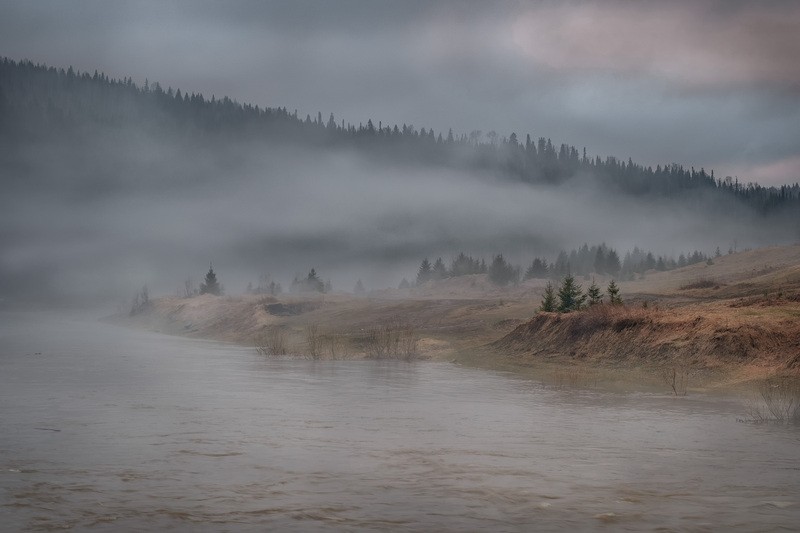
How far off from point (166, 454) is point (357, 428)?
27.0ft

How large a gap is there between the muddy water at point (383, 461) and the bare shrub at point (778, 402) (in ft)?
3.69

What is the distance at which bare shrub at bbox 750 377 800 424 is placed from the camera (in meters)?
31.7

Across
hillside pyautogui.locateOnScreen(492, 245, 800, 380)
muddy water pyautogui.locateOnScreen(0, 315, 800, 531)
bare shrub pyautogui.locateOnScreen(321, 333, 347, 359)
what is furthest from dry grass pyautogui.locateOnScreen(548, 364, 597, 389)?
bare shrub pyautogui.locateOnScreen(321, 333, 347, 359)

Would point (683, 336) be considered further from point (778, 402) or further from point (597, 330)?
point (778, 402)

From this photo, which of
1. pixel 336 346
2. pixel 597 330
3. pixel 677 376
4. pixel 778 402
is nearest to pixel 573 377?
pixel 677 376

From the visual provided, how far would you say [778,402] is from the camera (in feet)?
112

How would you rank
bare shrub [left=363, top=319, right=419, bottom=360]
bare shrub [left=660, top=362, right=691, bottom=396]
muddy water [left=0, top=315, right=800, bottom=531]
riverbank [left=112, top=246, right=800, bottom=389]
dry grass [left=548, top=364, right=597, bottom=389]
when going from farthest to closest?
bare shrub [left=363, top=319, right=419, bottom=360] < dry grass [left=548, top=364, right=597, bottom=389] < riverbank [left=112, top=246, right=800, bottom=389] < bare shrub [left=660, top=362, right=691, bottom=396] < muddy water [left=0, top=315, right=800, bottom=531]

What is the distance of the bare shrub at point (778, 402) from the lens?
31.7 m

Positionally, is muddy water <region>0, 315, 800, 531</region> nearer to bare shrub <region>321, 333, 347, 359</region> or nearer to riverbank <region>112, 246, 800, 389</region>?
riverbank <region>112, 246, 800, 389</region>

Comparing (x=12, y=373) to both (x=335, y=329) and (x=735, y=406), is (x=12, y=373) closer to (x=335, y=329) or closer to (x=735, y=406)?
(x=735, y=406)

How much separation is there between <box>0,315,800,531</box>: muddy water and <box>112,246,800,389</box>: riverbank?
7577 mm

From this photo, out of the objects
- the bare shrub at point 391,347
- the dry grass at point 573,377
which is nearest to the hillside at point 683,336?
the dry grass at point 573,377

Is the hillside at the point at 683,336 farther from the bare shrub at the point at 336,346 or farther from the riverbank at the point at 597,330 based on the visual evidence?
the bare shrub at the point at 336,346

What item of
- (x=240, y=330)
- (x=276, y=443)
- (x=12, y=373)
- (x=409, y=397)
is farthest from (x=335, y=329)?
(x=276, y=443)
